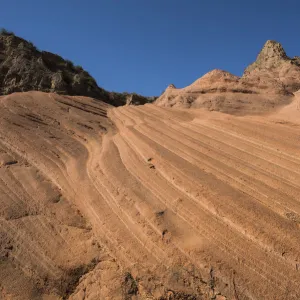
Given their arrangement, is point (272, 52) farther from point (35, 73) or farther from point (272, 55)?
point (35, 73)

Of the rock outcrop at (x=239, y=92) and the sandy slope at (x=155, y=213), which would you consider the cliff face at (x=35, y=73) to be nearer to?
the rock outcrop at (x=239, y=92)

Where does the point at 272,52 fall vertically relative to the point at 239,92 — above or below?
above

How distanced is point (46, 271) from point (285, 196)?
3.03m

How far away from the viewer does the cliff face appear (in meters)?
17.3

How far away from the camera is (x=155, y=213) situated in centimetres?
386

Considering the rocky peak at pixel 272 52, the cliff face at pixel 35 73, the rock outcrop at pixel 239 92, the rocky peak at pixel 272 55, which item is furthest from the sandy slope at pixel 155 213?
the cliff face at pixel 35 73

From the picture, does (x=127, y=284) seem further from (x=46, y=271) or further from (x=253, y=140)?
(x=253, y=140)

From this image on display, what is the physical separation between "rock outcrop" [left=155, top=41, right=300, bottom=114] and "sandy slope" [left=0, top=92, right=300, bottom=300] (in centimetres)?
193

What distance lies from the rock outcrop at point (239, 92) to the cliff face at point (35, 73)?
10.0m

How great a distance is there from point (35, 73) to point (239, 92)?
13.2 meters

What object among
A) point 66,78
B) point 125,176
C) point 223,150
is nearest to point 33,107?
point 125,176

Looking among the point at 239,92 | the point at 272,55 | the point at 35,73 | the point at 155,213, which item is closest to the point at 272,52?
the point at 272,55

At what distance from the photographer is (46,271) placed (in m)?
3.38

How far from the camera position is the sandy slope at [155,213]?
304 cm
